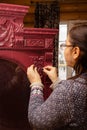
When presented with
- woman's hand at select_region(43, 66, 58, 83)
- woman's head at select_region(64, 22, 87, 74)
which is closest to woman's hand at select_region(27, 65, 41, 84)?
woman's hand at select_region(43, 66, 58, 83)

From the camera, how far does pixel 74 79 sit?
47.9 inches

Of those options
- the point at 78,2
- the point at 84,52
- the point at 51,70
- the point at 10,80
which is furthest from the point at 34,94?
the point at 78,2

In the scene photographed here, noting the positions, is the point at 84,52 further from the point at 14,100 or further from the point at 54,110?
the point at 14,100

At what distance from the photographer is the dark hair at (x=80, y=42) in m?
1.23

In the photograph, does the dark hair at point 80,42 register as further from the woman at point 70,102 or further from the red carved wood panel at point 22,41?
the red carved wood panel at point 22,41

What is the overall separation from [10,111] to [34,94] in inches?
27.3

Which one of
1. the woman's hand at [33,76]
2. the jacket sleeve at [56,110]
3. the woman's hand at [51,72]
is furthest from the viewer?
the woman's hand at [51,72]

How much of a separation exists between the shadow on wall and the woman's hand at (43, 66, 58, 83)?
6.8 inches

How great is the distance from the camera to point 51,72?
1.76 metres

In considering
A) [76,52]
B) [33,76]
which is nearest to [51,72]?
[33,76]

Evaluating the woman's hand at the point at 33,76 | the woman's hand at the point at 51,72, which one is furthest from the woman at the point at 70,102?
the woman's hand at the point at 51,72

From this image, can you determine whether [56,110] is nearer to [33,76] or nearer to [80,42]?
[80,42]

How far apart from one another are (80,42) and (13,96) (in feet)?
2.73

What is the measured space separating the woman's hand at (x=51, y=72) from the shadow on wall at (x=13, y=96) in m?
0.17
